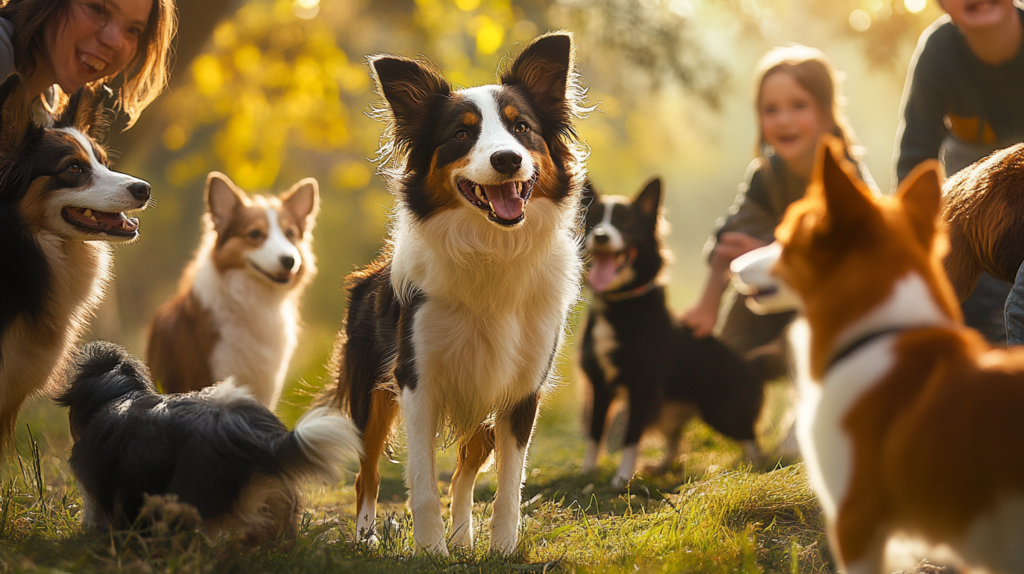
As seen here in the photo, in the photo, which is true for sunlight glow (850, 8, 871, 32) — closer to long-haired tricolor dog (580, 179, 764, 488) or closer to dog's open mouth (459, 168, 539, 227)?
long-haired tricolor dog (580, 179, 764, 488)

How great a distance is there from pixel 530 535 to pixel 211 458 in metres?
1.41

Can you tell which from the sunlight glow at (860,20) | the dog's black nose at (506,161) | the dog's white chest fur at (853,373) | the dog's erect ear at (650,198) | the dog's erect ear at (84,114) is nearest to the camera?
the dog's white chest fur at (853,373)

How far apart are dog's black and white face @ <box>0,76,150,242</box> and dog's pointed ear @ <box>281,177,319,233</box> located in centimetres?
194

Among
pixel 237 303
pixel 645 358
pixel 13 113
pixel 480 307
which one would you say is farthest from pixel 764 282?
pixel 237 303

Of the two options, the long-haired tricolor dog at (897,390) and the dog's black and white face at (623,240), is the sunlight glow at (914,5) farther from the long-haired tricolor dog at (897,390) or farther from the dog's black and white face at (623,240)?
the long-haired tricolor dog at (897,390)

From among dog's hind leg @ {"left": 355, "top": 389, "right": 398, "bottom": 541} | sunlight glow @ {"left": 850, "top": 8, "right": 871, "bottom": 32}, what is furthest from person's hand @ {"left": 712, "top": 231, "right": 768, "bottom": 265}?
sunlight glow @ {"left": 850, "top": 8, "right": 871, "bottom": 32}

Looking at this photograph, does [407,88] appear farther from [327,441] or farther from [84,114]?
[327,441]

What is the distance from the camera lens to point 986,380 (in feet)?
5.11

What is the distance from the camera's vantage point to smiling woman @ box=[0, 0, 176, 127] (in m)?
3.27

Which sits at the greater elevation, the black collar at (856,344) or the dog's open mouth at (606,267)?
the black collar at (856,344)

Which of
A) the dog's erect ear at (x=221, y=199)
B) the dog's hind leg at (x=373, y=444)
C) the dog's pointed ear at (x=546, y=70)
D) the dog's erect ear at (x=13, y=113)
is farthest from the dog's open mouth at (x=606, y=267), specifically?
the dog's erect ear at (x=13, y=113)

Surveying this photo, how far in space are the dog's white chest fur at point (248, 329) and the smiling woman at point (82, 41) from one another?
1.29 metres

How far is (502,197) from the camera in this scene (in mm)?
2861

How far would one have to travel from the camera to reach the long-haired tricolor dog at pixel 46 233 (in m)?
2.82
